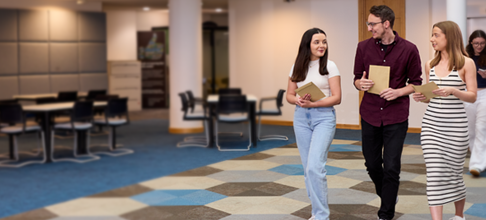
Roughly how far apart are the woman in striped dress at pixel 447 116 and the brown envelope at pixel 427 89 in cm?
4

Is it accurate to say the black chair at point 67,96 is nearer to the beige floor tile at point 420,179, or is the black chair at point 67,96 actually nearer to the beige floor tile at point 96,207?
the beige floor tile at point 420,179

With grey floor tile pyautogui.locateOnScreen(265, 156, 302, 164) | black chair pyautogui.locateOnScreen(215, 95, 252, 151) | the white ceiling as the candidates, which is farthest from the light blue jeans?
the white ceiling

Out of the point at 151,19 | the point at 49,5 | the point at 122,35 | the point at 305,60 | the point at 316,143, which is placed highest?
the point at 151,19

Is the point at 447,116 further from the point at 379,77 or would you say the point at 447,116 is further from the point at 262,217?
the point at 262,217

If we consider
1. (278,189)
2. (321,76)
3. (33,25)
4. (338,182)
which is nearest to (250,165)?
(278,189)

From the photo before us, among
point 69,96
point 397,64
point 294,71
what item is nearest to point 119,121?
point 69,96

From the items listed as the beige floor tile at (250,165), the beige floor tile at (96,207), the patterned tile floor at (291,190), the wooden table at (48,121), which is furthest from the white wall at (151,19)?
the beige floor tile at (96,207)

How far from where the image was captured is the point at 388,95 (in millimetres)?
2473

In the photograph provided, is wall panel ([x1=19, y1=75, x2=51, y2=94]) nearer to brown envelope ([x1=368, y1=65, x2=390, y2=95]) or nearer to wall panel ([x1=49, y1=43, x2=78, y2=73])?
wall panel ([x1=49, y1=43, x2=78, y2=73])

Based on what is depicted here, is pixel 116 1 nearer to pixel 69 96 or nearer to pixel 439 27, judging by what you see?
pixel 69 96

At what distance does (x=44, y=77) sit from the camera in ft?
34.1

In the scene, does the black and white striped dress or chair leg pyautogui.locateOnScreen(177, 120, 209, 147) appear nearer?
the black and white striped dress

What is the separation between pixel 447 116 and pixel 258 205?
134 cm

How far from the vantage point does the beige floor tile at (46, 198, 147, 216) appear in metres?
0.88
